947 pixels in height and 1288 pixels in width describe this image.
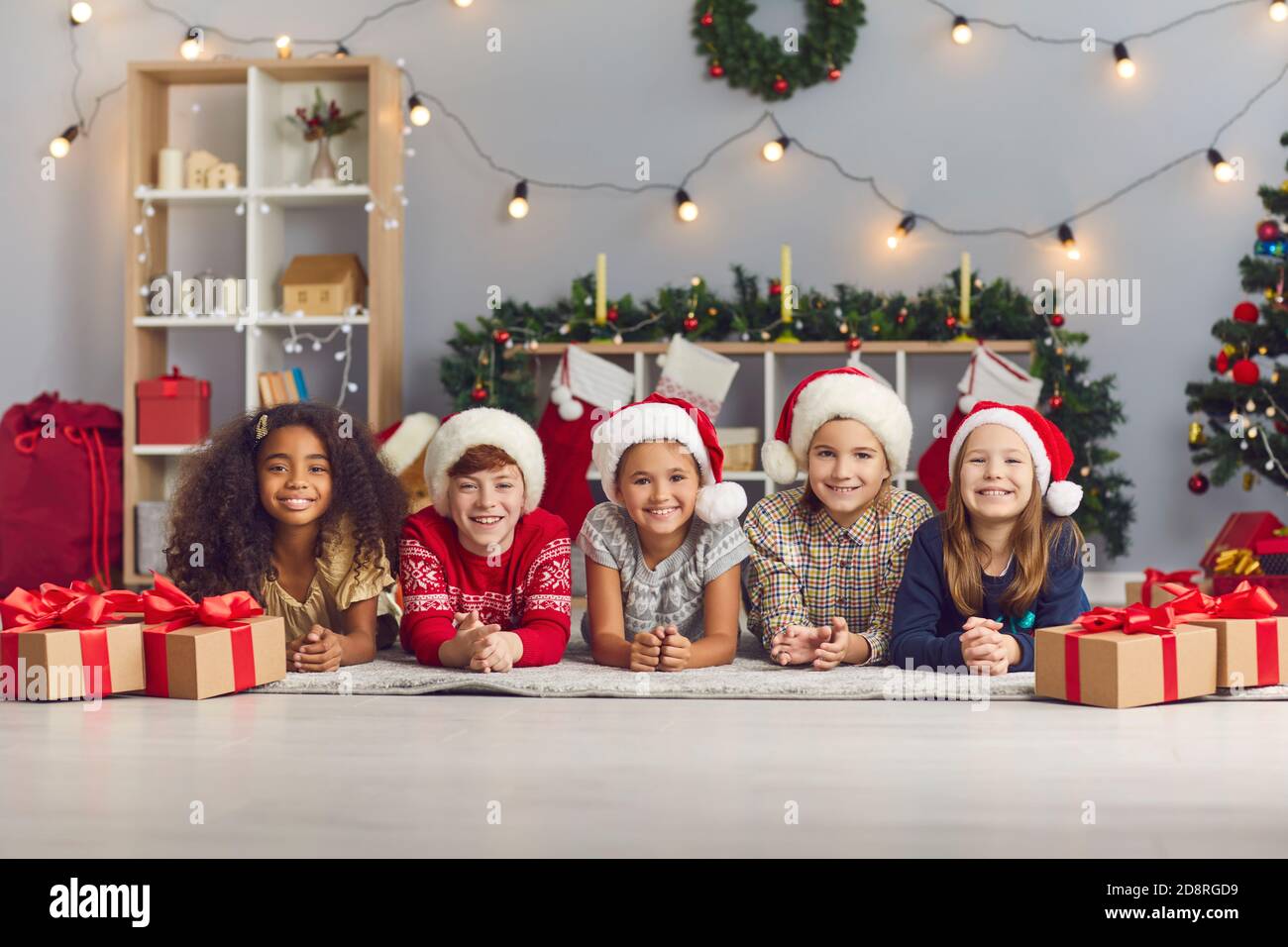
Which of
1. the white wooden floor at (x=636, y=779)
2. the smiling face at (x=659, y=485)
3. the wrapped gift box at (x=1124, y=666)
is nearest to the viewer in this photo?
the white wooden floor at (x=636, y=779)

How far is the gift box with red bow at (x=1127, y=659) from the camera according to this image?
188cm

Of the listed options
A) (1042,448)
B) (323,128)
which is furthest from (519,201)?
(1042,448)

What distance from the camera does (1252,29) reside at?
13.8 feet

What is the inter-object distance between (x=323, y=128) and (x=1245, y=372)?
2.89 m

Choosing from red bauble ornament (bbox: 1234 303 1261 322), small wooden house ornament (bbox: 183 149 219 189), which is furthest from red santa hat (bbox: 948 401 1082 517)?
small wooden house ornament (bbox: 183 149 219 189)

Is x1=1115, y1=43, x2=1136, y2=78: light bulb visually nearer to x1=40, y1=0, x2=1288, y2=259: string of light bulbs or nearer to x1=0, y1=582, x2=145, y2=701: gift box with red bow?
x1=40, y1=0, x2=1288, y2=259: string of light bulbs

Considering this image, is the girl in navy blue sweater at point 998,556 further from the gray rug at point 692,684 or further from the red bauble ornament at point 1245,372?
the red bauble ornament at point 1245,372

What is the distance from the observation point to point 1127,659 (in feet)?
6.14

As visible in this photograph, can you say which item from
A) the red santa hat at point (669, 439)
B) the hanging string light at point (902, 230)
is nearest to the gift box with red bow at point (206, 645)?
the red santa hat at point (669, 439)

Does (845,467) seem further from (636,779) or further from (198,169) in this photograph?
(198,169)

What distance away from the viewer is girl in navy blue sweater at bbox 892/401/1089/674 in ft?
7.18

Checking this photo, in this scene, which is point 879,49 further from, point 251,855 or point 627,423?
point 251,855

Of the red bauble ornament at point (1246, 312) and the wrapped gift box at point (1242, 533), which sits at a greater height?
the red bauble ornament at point (1246, 312)

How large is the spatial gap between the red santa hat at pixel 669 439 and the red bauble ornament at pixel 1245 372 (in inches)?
59.1
